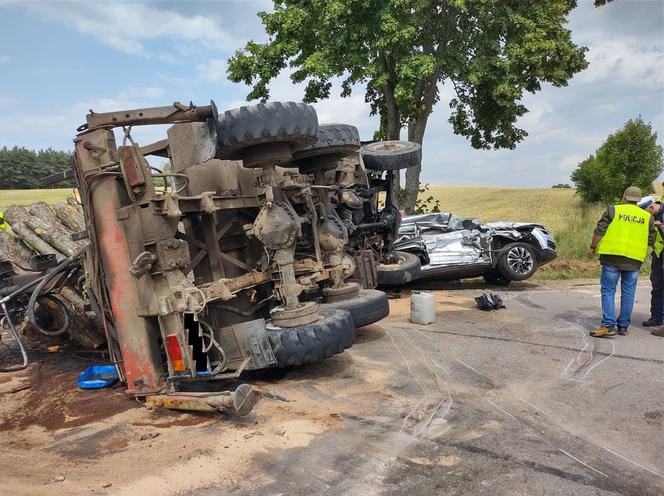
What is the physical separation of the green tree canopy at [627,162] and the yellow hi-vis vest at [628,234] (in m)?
28.6

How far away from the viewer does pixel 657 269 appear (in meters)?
6.46

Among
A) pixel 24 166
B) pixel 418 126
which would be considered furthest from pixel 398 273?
pixel 24 166

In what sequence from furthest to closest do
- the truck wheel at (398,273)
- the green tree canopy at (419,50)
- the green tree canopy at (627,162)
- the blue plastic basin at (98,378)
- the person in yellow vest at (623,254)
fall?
the green tree canopy at (627,162) → the green tree canopy at (419,50) → the truck wheel at (398,273) → the person in yellow vest at (623,254) → the blue plastic basin at (98,378)

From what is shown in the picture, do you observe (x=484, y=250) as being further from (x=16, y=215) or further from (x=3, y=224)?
(x=3, y=224)

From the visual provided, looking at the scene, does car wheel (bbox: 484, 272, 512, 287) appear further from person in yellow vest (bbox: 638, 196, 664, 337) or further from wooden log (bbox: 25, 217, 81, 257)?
wooden log (bbox: 25, 217, 81, 257)

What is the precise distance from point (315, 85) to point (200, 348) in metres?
14.4

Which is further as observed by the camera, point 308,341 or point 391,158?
point 391,158

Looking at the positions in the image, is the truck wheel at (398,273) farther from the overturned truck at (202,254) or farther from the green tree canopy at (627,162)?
the green tree canopy at (627,162)

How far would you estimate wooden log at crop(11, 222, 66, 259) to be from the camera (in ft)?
21.3

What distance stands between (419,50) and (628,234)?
1121cm

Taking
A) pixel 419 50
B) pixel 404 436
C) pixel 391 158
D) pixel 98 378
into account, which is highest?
pixel 419 50

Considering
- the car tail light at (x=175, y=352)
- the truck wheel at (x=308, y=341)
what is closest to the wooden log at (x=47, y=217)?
the car tail light at (x=175, y=352)

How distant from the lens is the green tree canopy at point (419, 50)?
14.2m

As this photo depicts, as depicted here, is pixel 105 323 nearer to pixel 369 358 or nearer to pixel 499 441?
pixel 369 358
